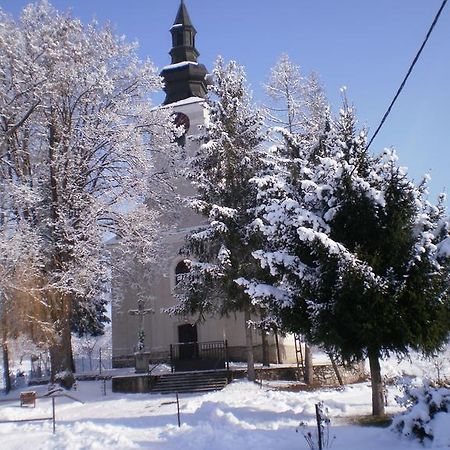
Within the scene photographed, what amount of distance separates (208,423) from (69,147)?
1285 centimetres

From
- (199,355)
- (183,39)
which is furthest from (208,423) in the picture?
(183,39)

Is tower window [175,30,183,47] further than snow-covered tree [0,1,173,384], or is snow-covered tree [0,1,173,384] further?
tower window [175,30,183,47]

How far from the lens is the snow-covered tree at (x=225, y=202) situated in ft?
65.9

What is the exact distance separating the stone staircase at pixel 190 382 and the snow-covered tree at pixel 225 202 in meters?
1.31

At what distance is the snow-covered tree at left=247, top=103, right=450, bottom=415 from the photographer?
37.9ft

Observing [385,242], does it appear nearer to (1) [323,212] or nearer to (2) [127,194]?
(1) [323,212]

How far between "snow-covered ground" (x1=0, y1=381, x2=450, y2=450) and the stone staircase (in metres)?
1.13

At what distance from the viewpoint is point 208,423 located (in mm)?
12055

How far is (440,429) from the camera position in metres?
8.75

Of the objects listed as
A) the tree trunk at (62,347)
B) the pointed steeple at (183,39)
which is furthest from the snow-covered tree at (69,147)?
the pointed steeple at (183,39)

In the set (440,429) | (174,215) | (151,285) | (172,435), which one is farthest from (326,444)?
(151,285)

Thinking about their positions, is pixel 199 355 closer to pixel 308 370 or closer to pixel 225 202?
pixel 308 370

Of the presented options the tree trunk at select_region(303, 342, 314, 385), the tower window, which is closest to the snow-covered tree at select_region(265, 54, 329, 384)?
the tree trunk at select_region(303, 342, 314, 385)

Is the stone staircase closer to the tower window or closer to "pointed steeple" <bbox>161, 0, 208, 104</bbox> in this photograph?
"pointed steeple" <bbox>161, 0, 208, 104</bbox>
